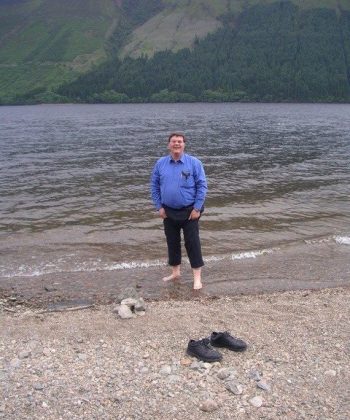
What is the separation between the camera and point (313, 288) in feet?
36.7

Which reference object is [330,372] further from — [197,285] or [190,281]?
[190,281]

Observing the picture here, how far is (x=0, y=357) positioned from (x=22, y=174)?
24.1 metres

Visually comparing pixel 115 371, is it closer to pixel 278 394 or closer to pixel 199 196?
pixel 278 394

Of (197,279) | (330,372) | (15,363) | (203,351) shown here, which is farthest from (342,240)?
(15,363)

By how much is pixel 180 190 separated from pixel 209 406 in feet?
16.2

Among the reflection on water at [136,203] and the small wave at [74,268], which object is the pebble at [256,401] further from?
the reflection on water at [136,203]

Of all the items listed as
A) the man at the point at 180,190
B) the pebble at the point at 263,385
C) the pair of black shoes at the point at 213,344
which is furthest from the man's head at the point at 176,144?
the pebble at the point at 263,385

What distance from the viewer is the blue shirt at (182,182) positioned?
32.4ft

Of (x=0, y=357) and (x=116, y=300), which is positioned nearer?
(x=0, y=357)

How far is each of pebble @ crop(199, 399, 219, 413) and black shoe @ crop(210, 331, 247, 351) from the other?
152cm

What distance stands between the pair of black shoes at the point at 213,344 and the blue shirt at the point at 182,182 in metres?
3.27

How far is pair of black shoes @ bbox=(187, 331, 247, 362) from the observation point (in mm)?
7230

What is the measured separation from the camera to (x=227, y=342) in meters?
7.60

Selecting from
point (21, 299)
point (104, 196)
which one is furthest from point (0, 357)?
point (104, 196)
